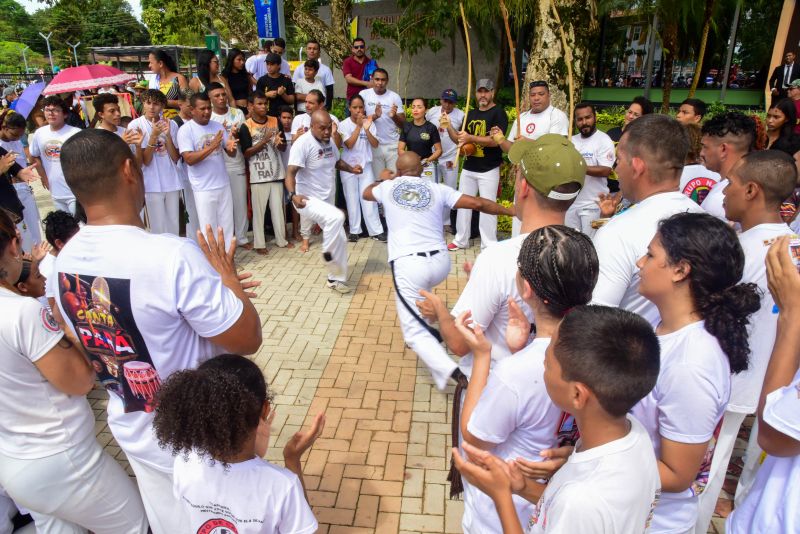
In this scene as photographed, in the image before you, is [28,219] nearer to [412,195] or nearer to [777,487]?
[412,195]

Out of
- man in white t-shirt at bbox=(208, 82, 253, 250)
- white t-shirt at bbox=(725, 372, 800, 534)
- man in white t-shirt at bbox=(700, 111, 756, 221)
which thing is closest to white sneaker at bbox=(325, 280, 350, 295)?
man in white t-shirt at bbox=(208, 82, 253, 250)

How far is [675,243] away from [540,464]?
3.04 ft

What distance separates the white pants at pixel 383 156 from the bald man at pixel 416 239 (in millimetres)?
4050

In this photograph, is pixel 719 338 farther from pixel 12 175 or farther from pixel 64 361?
pixel 12 175

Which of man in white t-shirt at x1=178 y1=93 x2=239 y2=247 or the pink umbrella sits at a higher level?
the pink umbrella

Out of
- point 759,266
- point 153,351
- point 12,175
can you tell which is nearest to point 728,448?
point 759,266

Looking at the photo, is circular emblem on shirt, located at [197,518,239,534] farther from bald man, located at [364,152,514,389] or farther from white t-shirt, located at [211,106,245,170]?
white t-shirt, located at [211,106,245,170]

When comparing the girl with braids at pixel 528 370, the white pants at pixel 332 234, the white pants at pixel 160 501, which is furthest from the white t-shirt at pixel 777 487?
the white pants at pixel 332 234

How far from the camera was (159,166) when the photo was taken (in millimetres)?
6809

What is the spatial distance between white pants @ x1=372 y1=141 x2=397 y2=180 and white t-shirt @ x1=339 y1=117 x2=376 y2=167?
0.39 m

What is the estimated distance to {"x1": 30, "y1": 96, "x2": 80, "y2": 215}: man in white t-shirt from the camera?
649cm

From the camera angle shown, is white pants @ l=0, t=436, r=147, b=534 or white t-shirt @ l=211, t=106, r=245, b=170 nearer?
white pants @ l=0, t=436, r=147, b=534

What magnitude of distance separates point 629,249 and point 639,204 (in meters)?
0.38

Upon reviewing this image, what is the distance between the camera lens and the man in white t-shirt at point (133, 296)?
2.03m
